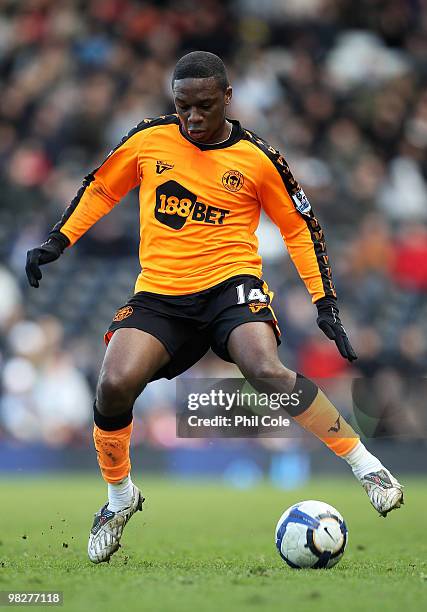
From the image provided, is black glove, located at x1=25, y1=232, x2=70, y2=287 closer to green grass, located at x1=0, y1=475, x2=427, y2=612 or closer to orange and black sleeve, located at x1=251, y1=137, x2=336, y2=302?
orange and black sleeve, located at x1=251, y1=137, x2=336, y2=302

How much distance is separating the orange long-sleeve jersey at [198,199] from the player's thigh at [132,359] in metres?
0.32

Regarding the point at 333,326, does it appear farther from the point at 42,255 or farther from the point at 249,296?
the point at 42,255

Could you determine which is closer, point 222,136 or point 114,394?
point 114,394

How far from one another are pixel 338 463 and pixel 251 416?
6.94 metres

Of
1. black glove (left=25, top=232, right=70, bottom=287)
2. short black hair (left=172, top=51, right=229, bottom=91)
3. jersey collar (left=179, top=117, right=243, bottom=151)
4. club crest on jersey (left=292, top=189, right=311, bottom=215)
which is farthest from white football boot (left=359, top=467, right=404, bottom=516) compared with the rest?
short black hair (left=172, top=51, right=229, bottom=91)

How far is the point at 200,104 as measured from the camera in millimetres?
5984

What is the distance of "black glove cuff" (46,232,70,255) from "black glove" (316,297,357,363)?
142 centimetres

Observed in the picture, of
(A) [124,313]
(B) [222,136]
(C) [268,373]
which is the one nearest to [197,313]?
(A) [124,313]

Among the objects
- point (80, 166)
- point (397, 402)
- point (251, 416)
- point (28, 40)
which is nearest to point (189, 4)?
point (28, 40)

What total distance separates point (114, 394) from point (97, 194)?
1228 millimetres

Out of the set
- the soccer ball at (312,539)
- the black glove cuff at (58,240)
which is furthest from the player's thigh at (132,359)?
the soccer ball at (312,539)

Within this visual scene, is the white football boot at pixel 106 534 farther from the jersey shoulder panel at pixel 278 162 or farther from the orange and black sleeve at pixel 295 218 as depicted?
the jersey shoulder panel at pixel 278 162

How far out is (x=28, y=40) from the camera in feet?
53.4

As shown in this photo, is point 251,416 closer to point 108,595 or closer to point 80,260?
point 108,595
